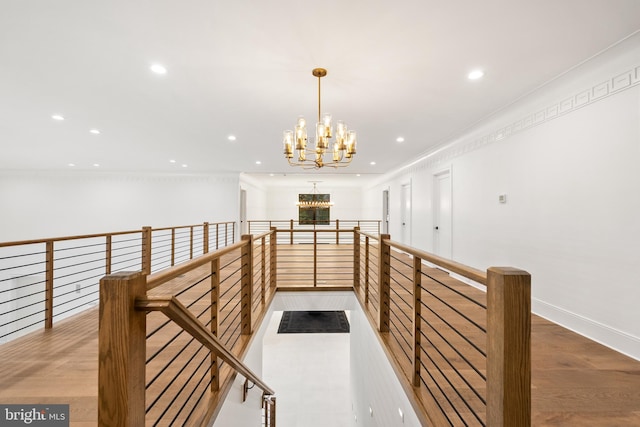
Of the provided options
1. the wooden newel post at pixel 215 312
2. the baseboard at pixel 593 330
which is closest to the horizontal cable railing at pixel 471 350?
the baseboard at pixel 593 330

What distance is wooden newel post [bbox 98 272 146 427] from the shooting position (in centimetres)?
79

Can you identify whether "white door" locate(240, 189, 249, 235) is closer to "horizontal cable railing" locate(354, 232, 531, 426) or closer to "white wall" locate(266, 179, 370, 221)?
"white wall" locate(266, 179, 370, 221)

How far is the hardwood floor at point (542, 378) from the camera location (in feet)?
5.28

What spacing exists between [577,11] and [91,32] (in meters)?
3.29

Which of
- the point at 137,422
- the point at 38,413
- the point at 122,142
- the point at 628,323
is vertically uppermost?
the point at 122,142

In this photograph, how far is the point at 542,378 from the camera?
1.95 meters

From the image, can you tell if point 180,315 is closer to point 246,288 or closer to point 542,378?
point 246,288

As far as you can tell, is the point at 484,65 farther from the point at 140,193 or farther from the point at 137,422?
the point at 140,193

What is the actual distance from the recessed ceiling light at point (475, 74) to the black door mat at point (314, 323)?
7.04 meters

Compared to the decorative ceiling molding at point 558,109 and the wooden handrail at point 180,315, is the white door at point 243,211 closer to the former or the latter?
the decorative ceiling molding at point 558,109

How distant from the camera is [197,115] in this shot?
380 cm

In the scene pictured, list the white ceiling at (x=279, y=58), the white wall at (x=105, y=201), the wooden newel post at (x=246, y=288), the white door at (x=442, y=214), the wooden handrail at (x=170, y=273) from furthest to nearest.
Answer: the white wall at (x=105, y=201), the white door at (x=442, y=214), the wooden newel post at (x=246, y=288), the white ceiling at (x=279, y=58), the wooden handrail at (x=170, y=273)

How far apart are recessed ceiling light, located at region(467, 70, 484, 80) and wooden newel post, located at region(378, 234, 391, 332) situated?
170 cm

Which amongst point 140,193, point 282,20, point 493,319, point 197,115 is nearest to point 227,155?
point 197,115
